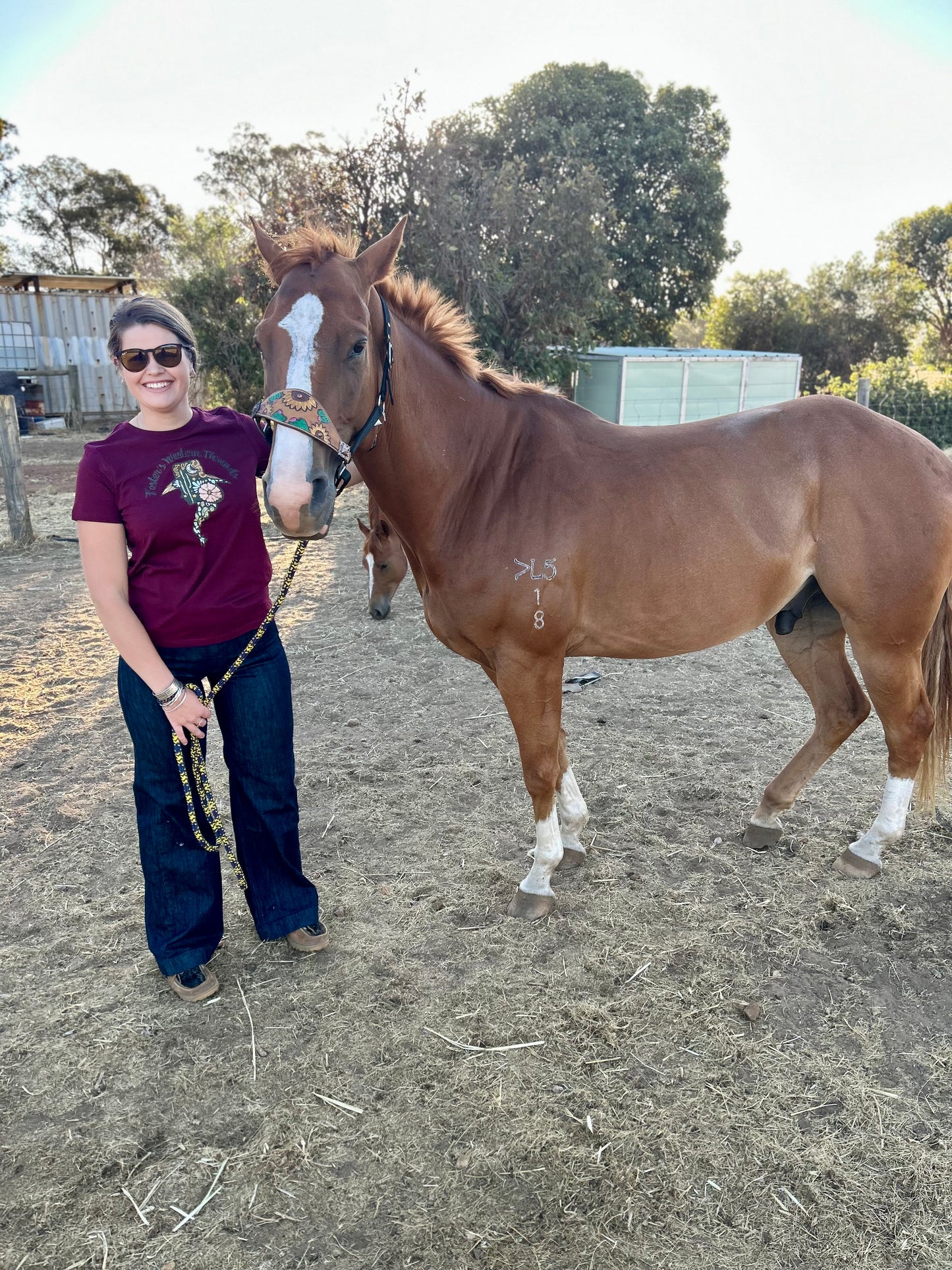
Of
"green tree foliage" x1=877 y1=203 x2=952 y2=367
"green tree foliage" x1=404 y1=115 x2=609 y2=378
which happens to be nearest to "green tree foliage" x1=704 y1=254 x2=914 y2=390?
"green tree foliage" x1=877 y1=203 x2=952 y2=367

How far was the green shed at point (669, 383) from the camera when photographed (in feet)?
55.2

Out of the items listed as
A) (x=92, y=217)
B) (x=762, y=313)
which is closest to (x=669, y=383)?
(x=762, y=313)

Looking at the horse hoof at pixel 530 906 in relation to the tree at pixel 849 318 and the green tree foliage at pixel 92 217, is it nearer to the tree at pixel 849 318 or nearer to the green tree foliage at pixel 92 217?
the tree at pixel 849 318

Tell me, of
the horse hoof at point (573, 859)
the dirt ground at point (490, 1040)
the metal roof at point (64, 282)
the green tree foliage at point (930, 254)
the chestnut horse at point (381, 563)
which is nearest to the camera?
the dirt ground at point (490, 1040)

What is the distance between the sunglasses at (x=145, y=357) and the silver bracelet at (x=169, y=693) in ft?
2.84

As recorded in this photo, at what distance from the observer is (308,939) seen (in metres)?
2.73

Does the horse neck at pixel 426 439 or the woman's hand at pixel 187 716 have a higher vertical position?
the horse neck at pixel 426 439

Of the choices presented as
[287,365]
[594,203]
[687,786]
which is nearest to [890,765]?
[687,786]

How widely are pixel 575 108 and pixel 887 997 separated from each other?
27910 mm

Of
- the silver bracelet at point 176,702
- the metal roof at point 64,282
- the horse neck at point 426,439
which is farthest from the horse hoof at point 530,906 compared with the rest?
the metal roof at point 64,282

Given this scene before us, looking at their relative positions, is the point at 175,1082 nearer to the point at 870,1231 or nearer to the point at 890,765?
the point at 870,1231

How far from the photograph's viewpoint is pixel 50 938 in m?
2.80

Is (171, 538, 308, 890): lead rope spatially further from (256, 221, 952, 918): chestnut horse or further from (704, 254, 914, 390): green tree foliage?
(704, 254, 914, 390): green tree foliage

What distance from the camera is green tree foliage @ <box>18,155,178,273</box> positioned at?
3422 cm
